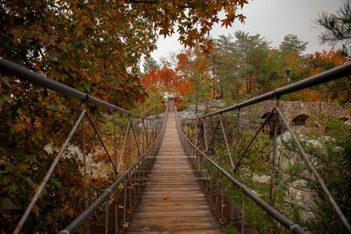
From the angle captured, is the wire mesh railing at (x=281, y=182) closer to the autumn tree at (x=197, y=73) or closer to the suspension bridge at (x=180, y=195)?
the suspension bridge at (x=180, y=195)

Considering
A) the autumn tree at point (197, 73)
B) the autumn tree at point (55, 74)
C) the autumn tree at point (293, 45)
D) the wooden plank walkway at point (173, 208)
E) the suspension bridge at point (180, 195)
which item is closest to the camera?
the suspension bridge at point (180, 195)

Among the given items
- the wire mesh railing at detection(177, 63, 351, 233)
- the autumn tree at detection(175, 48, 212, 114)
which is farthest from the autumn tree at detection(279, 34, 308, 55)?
the wire mesh railing at detection(177, 63, 351, 233)

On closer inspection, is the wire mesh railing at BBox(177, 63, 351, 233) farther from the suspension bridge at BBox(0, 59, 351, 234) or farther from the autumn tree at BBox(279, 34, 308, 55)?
the autumn tree at BBox(279, 34, 308, 55)

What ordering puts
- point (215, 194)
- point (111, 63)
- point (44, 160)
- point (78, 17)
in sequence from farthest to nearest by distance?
1. point (111, 63)
2. point (215, 194)
3. point (78, 17)
4. point (44, 160)

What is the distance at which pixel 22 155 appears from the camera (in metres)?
2.40

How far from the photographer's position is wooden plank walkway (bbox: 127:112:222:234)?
147 inches

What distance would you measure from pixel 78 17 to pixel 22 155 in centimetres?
194

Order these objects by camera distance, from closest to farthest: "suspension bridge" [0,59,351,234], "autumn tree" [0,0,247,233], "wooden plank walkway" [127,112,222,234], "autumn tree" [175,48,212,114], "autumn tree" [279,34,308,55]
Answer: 1. "suspension bridge" [0,59,351,234]
2. "autumn tree" [0,0,247,233]
3. "wooden plank walkway" [127,112,222,234]
4. "autumn tree" [175,48,212,114]
5. "autumn tree" [279,34,308,55]

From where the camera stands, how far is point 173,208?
4.64m

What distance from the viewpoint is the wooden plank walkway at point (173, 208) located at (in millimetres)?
3723

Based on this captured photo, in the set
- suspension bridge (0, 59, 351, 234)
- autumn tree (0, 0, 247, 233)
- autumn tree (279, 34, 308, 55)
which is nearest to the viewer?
suspension bridge (0, 59, 351, 234)

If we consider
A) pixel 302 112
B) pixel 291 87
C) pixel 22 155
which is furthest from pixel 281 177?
pixel 302 112

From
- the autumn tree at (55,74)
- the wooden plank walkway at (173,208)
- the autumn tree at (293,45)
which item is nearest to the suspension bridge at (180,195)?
the wooden plank walkway at (173,208)

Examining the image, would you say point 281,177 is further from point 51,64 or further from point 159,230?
point 51,64
